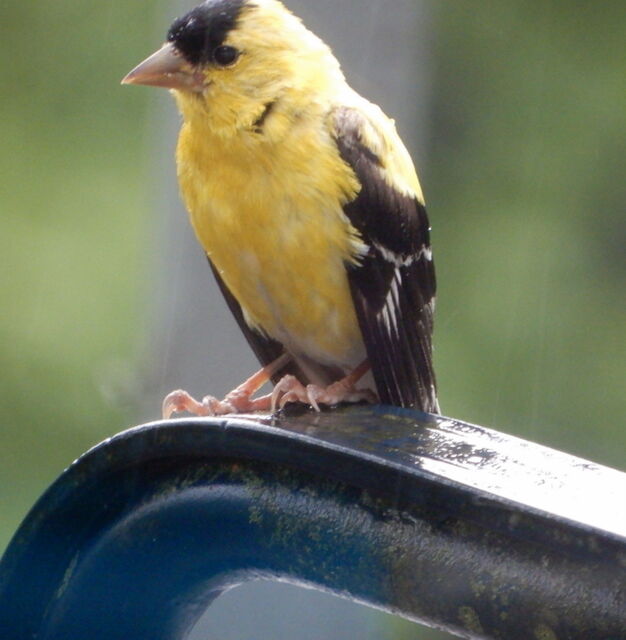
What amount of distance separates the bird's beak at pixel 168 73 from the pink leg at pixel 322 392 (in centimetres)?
55

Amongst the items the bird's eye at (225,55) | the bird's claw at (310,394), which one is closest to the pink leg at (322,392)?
the bird's claw at (310,394)

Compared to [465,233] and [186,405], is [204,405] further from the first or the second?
[465,233]

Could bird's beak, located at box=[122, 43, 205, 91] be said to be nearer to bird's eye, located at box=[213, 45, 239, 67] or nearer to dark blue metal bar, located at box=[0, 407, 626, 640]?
bird's eye, located at box=[213, 45, 239, 67]

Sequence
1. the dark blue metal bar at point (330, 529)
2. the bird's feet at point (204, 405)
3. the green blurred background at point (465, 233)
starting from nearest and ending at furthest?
the dark blue metal bar at point (330, 529), the bird's feet at point (204, 405), the green blurred background at point (465, 233)

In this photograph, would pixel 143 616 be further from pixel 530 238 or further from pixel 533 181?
pixel 533 181

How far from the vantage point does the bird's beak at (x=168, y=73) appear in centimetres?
216

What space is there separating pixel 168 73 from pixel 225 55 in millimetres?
121

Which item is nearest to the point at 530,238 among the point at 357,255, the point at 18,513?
the point at 18,513

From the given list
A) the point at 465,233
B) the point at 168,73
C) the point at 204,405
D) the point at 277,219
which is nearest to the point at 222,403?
the point at 204,405

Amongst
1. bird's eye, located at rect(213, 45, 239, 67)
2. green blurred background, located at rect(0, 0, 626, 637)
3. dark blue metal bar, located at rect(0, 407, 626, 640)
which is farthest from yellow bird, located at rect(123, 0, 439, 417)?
green blurred background, located at rect(0, 0, 626, 637)

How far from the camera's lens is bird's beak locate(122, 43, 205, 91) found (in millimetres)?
2162

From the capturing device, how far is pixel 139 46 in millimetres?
5523

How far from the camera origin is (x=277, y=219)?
6.77ft

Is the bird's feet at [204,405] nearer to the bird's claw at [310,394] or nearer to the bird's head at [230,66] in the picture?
the bird's claw at [310,394]
